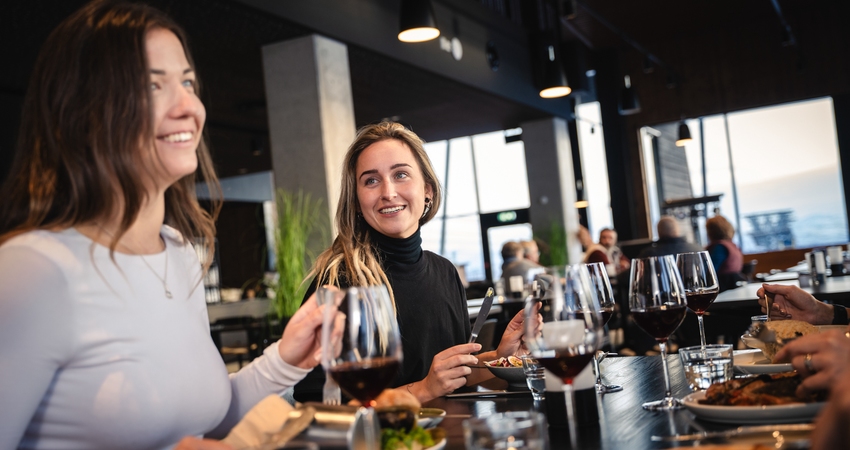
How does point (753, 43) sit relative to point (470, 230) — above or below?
above

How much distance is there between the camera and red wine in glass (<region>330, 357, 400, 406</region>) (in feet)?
3.11

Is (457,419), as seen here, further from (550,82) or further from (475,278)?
(475,278)

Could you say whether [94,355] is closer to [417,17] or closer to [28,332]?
[28,332]

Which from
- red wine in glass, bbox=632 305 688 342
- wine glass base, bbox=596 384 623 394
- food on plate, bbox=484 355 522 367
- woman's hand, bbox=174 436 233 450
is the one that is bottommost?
wine glass base, bbox=596 384 623 394

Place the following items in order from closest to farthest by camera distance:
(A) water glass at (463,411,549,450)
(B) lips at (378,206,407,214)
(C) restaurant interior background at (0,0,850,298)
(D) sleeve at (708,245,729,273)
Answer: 1. (A) water glass at (463,411,549,450)
2. (B) lips at (378,206,407,214)
3. (D) sleeve at (708,245,729,273)
4. (C) restaurant interior background at (0,0,850,298)

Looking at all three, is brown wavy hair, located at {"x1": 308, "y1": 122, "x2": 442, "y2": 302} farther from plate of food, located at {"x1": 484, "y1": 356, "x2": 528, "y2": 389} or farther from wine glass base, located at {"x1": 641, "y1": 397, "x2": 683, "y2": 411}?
wine glass base, located at {"x1": 641, "y1": 397, "x2": 683, "y2": 411}

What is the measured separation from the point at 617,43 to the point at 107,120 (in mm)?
A: 12083

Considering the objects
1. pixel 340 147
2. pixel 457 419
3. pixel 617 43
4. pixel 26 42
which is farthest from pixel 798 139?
pixel 457 419

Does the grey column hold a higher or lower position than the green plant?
higher

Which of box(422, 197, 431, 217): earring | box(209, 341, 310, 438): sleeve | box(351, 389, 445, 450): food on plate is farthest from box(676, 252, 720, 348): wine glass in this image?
box(422, 197, 431, 217): earring

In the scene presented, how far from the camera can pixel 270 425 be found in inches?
38.3

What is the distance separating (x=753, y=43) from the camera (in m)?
11.6

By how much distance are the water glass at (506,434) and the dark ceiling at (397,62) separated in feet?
10.5

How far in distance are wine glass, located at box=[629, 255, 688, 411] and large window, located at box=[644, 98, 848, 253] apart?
11.8 m
